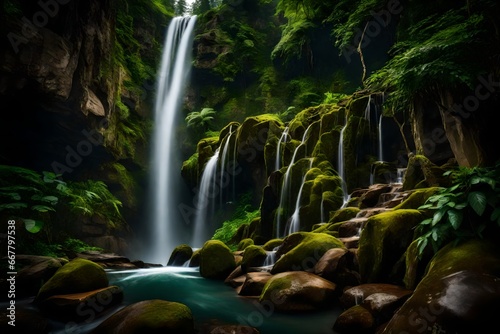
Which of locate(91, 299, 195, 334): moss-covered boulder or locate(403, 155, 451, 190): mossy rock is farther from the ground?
locate(403, 155, 451, 190): mossy rock

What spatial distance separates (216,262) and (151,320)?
5.30m

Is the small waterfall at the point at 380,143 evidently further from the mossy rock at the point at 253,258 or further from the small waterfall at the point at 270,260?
the mossy rock at the point at 253,258

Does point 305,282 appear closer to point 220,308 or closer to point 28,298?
point 220,308

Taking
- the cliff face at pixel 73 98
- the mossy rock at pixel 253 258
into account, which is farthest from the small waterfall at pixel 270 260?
the cliff face at pixel 73 98

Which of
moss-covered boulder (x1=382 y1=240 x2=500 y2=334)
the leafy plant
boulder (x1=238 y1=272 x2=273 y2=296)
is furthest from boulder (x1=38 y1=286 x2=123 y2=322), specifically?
the leafy plant

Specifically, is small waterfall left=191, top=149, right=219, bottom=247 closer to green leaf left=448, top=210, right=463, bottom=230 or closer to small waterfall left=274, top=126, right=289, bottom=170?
small waterfall left=274, top=126, right=289, bottom=170

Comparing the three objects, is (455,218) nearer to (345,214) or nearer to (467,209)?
(467,209)

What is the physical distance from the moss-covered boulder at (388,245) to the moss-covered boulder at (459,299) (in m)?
1.67

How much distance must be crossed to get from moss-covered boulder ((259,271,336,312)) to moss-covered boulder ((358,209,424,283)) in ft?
2.60

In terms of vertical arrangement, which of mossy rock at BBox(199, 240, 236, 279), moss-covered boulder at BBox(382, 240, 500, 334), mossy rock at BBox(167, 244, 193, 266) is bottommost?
mossy rock at BBox(167, 244, 193, 266)

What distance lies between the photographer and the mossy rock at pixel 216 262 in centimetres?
929

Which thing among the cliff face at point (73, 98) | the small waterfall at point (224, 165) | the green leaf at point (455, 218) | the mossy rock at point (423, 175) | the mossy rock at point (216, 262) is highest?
the cliff face at point (73, 98)

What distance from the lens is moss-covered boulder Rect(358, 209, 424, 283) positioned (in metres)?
5.64

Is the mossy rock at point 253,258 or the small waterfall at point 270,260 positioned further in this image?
the small waterfall at point 270,260
